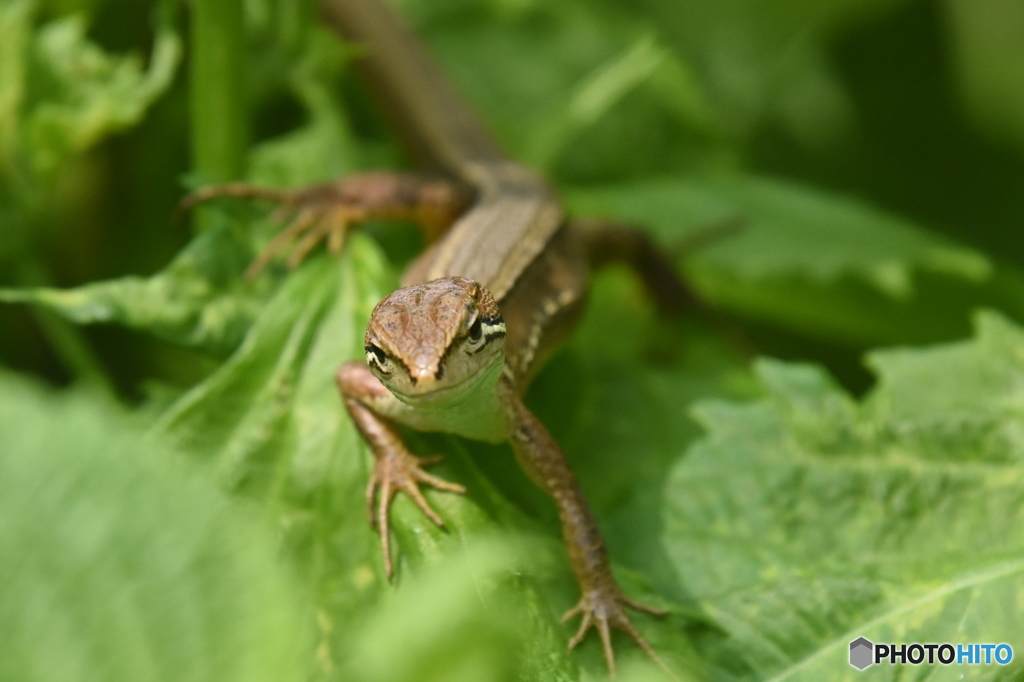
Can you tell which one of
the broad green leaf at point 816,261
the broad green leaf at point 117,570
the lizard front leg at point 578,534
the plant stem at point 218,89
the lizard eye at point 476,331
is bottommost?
the broad green leaf at point 117,570

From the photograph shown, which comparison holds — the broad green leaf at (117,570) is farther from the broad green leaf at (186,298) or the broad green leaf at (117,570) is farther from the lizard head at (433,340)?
the broad green leaf at (186,298)

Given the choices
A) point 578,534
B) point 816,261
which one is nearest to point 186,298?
point 578,534

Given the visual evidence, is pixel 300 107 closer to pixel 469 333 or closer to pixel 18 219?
pixel 18 219

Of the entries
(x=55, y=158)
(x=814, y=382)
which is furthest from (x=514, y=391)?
(x=55, y=158)

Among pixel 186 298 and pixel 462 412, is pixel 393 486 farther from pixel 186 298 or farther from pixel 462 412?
pixel 186 298

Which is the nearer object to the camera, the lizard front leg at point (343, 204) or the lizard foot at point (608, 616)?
the lizard foot at point (608, 616)

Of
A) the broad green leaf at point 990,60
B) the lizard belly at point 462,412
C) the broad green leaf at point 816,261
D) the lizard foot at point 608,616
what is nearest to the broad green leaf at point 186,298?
the lizard belly at point 462,412

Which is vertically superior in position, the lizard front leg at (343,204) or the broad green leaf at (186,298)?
the lizard front leg at (343,204)
